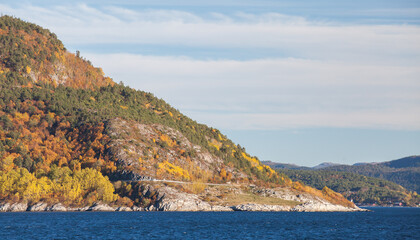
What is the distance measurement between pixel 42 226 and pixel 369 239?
84.6 m

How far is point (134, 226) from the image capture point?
15562 centimetres

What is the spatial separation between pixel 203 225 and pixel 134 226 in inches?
844

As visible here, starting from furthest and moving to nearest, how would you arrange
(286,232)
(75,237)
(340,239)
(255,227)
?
(255,227)
(286,232)
(340,239)
(75,237)

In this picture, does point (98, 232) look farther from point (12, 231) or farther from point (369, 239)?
point (369, 239)

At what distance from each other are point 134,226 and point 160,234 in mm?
22990

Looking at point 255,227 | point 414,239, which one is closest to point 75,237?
point 255,227

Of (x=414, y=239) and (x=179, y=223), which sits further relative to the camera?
(x=179, y=223)

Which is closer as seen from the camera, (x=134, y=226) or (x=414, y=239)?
(x=414, y=239)

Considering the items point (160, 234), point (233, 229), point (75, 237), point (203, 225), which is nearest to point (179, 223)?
point (203, 225)

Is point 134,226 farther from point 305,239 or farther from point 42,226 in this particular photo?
point 305,239

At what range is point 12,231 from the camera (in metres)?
134

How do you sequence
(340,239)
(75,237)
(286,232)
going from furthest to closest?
1. (286,232)
2. (340,239)
3. (75,237)

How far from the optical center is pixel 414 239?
13675cm

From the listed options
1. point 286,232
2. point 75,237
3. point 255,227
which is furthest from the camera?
point 255,227
